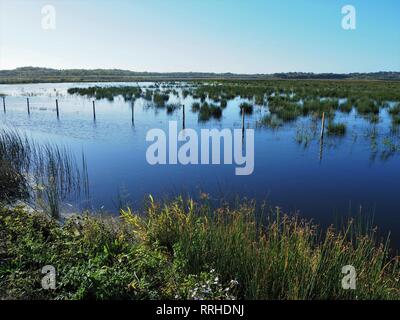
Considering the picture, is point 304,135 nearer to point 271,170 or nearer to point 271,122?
point 271,122

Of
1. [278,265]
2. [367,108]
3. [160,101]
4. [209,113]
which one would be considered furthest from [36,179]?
[160,101]

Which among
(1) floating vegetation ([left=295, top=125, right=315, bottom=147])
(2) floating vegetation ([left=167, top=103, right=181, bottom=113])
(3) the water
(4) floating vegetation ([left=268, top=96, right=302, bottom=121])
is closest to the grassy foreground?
(3) the water

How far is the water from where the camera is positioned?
10.4m

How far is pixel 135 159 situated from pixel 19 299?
11553mm

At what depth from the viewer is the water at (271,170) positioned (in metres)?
10.4

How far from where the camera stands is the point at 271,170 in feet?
46.4

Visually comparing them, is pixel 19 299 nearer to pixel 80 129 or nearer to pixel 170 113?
pixel 80 129

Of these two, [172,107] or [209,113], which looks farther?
[172,107]

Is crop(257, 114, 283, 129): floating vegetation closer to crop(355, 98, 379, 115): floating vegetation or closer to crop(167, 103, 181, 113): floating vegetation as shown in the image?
crop(355, 98, 379, 115): floating vegetation

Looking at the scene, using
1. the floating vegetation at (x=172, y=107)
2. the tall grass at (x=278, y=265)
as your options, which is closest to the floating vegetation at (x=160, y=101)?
the floating vegetation at (x=172, y=107)

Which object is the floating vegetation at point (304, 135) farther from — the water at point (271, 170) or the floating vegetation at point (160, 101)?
the floating vegetation at point (160, 101)

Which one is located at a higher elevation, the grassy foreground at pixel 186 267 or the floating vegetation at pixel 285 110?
the floating vegetation at pixel 285 110
